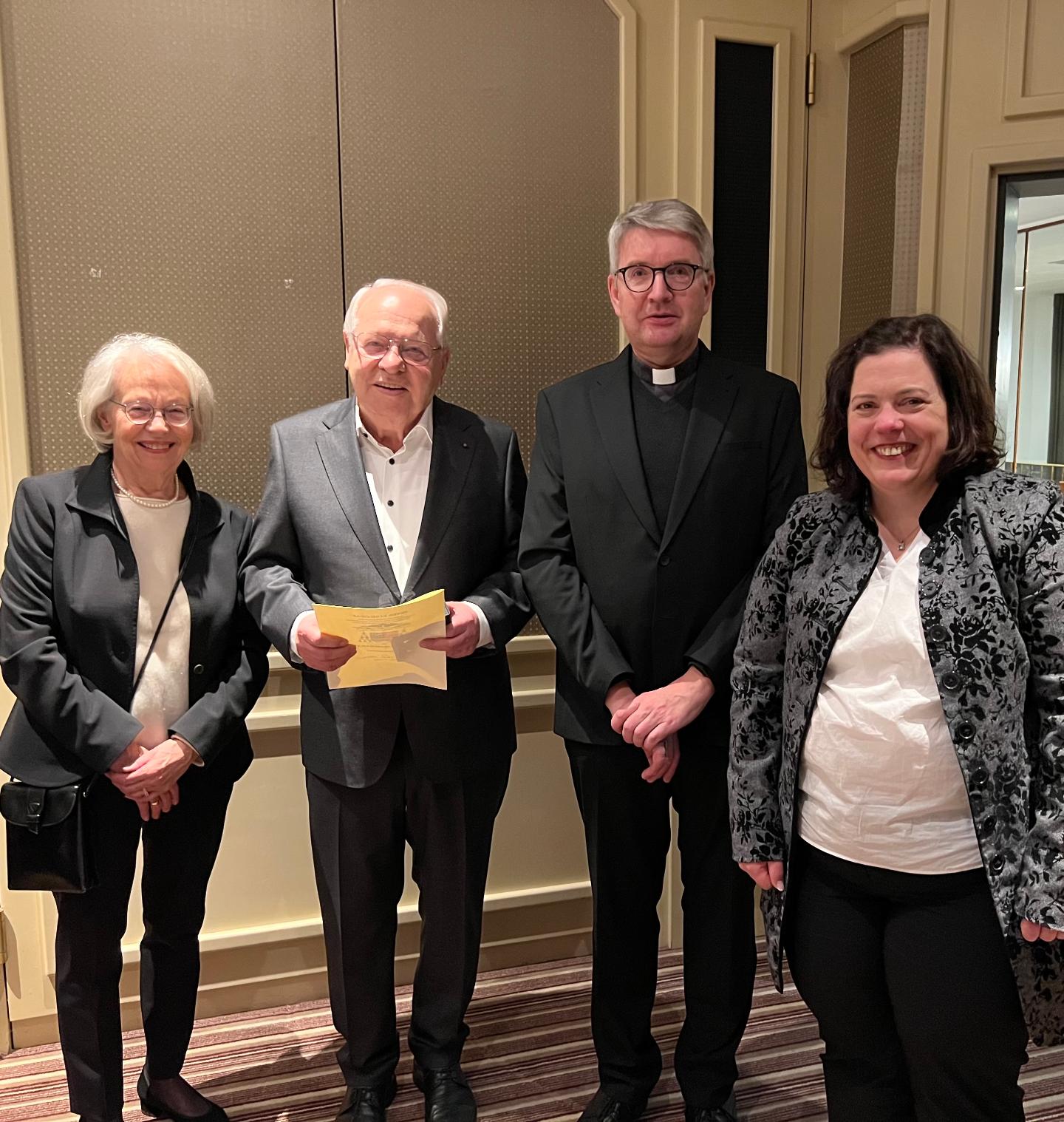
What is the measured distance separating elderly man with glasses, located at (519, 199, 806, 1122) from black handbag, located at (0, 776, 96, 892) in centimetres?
103

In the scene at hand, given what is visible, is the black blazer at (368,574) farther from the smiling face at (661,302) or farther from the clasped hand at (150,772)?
the smiling face at (661,302)

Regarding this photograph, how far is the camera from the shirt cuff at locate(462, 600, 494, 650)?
6.98 feet

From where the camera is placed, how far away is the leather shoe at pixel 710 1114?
7.31 ft

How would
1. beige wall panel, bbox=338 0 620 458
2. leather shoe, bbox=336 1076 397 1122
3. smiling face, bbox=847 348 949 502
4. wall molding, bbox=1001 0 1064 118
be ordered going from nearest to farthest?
smiling face, bbox=847 348 949 502
leather shoe, bbox=336 1076 397 1122
wall molding, bbox=1001 0 1064 118
beige wall panel, bbox=338 0 620 458

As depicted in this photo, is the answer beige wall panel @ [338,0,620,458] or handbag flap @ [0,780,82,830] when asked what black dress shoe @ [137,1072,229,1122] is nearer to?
handbag flap @ [0,780,82,830]

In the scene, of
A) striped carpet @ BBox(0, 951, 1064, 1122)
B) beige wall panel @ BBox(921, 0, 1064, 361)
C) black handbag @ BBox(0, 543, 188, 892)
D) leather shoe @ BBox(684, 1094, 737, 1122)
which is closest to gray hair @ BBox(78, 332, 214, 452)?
black handbag @ BBox(0, 543, 188, 892)

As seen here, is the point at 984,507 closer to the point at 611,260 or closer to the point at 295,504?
the point at 611,260

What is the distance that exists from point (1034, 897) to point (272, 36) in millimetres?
2651

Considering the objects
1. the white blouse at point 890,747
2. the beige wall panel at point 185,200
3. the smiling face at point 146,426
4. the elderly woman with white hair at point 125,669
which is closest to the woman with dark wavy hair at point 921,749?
the white blouse at point 890,747

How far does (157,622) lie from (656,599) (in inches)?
41.5

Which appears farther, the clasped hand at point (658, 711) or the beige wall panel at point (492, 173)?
the beige wall panel at point (492, 173)

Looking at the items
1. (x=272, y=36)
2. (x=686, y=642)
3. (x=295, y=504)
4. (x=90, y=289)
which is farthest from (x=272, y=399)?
(x=686, y=642)

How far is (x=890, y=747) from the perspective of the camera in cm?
158

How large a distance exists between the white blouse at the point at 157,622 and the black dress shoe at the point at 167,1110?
906mm
